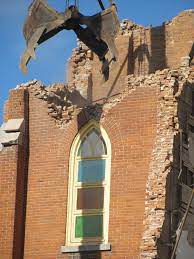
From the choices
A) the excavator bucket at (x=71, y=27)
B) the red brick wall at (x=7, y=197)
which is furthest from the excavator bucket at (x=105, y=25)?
the red brick wall at (x=7, y=197)

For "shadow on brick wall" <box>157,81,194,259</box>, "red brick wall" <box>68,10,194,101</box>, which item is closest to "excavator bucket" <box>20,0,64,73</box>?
"shadow on brick wall" <box>157,81,194,259</box>

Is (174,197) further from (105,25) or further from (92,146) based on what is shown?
(105,25)

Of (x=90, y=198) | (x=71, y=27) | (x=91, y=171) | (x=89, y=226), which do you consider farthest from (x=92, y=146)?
(x=71, y=27)

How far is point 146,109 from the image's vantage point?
25.4 metres

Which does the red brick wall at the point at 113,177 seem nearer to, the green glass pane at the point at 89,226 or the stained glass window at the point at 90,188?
the stained glass window at the point at 90,188

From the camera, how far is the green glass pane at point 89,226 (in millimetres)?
25125

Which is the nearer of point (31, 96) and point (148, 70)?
point (31, 96)

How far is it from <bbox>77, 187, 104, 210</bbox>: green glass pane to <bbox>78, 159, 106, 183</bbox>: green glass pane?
11.9 inches

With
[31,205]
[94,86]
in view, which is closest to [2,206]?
[31,205]

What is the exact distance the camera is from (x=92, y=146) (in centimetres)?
2612

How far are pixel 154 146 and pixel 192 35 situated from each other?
8.48 m

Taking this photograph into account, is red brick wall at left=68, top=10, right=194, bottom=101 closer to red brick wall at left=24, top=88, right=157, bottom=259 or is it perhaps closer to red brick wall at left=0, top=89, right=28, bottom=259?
red brick wall at left=0, top=89, right=28, bottom=259

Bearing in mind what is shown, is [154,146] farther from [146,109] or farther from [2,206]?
[2,206]

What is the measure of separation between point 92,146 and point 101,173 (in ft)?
3.02
